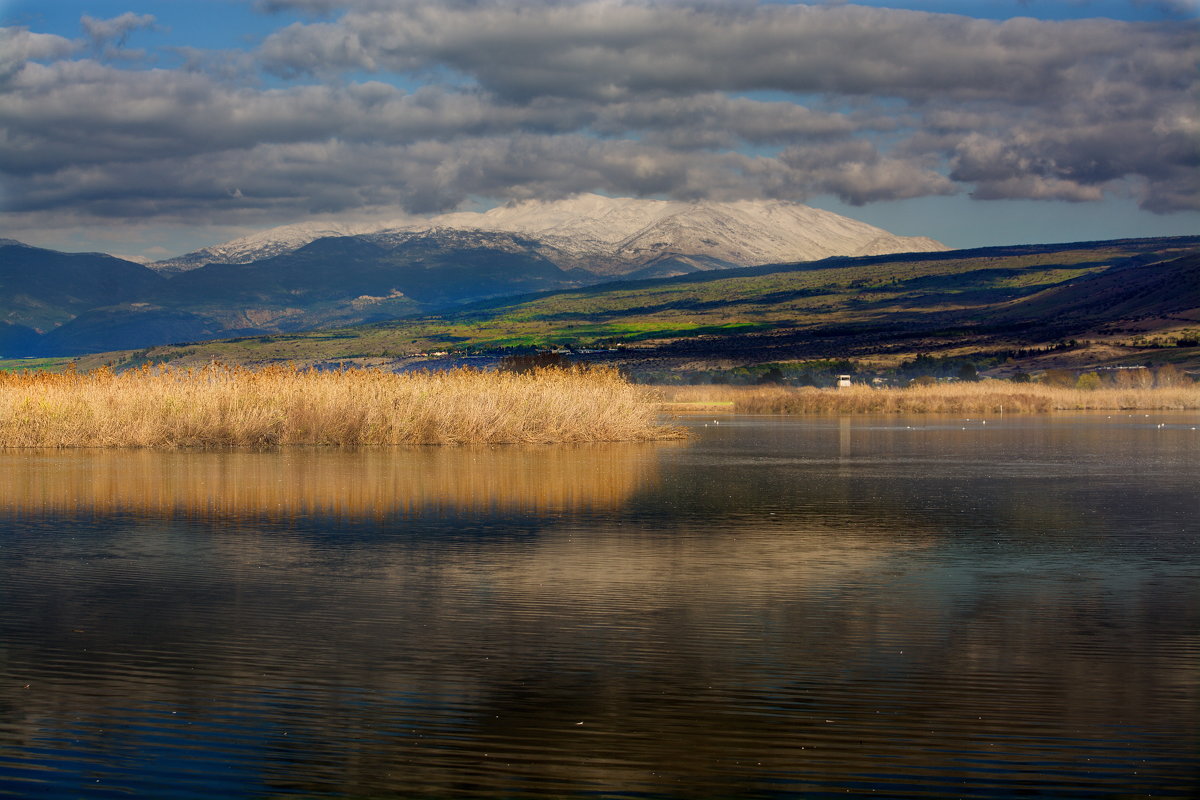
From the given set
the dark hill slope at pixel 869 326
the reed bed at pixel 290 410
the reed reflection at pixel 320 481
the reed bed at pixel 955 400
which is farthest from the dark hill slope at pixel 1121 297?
the reed reflection at pixel 320 481

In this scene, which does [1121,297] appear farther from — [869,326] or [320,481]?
[320,481]

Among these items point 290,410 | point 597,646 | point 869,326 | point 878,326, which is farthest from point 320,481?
point 869,326

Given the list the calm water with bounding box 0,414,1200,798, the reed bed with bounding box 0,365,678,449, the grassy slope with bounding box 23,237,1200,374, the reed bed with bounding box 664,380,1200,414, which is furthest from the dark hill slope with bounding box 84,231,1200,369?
the calm water with bounding box 0,414,1200,798

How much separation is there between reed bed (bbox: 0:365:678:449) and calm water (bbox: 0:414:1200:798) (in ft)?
47.1

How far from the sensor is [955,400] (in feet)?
228

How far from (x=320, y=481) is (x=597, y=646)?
16.1 metres

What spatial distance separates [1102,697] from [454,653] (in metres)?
4.66

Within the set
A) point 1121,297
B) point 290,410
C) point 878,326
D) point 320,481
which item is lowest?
point 320,481

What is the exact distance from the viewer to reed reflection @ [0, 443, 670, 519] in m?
21.7

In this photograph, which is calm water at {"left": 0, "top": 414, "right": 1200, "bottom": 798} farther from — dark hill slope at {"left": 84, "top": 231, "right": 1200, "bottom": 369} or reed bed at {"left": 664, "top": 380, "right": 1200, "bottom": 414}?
dark hill slope at {"left": 84, "top": 231, "right": 1200, "bottom": 369}

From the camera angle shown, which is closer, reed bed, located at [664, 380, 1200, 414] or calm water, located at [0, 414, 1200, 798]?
calm water, located at [0, 414, 1200, 798]

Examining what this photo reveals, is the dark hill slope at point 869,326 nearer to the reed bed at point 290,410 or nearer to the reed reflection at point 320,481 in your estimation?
the reed bed at point 290,410

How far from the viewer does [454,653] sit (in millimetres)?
10984

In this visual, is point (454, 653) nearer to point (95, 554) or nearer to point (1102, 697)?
point (1102, 697)
